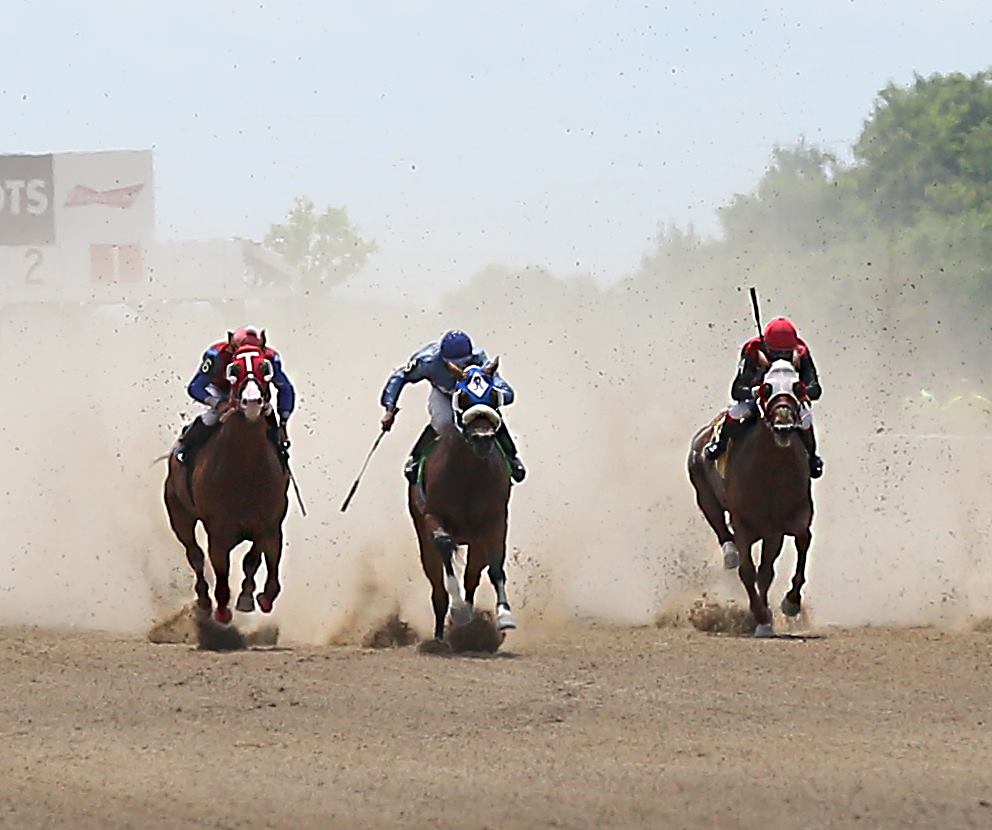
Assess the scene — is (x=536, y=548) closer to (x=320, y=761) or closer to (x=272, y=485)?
(x=272, y=485)

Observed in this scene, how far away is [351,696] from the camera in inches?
495

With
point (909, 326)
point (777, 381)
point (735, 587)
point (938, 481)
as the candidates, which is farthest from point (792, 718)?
point (909, 326)

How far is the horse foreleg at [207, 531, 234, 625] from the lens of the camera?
52.4 ft

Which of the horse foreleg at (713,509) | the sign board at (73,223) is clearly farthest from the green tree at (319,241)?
the horse foreleg at (713,509)

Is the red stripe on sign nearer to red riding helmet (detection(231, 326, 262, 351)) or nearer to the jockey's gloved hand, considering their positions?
the jockey's gloved hand

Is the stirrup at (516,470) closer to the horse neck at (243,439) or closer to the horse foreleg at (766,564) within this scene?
the horse neck at (243,439)

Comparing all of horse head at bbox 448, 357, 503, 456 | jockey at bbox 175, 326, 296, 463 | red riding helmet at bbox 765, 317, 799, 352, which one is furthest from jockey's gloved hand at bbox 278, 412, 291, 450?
red riding helmet at bbox 765, 317, 799, 352

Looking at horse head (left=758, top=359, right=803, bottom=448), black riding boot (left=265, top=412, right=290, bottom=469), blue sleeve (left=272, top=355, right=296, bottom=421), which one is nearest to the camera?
horse head (left=758, top=359, right=803, bottom=448)

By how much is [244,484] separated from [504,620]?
2.31 m

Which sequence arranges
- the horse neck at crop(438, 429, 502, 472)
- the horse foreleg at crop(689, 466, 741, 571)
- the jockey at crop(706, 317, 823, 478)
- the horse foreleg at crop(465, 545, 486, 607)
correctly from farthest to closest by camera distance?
1. the horse foreleg at crop(689, 466, 741, 571)
2. the jockey at crop(706, 317, 823, 478)
3. the horse foreleg at crop(465, 545, 486, 607)
4. the horse neck at crop(438, 429, 502, 472)

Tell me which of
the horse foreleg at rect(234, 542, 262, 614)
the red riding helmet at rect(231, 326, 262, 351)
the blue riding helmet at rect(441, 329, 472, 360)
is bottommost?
the horse foreleg at rect(234, 542, 262, 614)

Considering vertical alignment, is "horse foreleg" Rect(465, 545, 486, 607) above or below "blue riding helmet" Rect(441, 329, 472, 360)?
below

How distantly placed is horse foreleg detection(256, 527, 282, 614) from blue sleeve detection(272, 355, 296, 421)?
0.96 m

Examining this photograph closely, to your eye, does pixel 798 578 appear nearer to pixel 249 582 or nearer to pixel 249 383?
pixel 249 582
